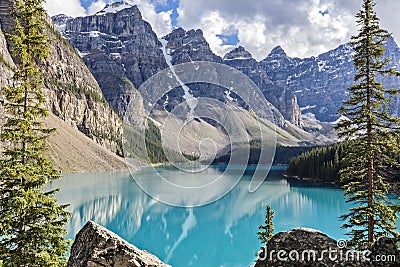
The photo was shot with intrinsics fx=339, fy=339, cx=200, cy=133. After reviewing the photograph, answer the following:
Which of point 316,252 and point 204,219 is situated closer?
point 316,252

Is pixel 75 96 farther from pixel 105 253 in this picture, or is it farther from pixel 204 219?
pixel 105 253

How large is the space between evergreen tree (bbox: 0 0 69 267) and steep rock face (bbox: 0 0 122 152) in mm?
131602

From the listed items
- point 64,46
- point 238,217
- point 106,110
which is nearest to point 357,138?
point 238,217

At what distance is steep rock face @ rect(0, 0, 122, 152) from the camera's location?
144625mm

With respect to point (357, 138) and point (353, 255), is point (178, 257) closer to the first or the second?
point (357, 138)

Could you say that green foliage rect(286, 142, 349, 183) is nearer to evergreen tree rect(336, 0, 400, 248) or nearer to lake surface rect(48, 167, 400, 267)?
lake surface rect(48, 167, 400, 267)

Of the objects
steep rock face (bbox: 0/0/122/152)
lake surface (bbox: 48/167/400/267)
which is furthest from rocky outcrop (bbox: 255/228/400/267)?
steep rock face (bbox: 0/0/122/152)

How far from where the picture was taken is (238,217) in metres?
44.6

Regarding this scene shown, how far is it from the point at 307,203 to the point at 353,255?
5155 cm

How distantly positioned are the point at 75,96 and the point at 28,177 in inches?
6126

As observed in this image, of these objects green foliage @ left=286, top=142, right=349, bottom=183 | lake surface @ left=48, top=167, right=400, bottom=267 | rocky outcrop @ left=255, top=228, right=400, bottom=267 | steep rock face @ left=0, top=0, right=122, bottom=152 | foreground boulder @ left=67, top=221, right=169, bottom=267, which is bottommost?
lake surface @ left=48, top=167, right=400, bottom=267

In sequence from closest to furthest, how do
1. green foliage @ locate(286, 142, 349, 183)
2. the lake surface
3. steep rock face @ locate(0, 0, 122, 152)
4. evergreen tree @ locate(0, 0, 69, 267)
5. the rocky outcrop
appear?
the rocky outcrop, evergreen tree @ locate(0, 0, 69, 267), the lake surface, green foliage @ locate(286, 142, 349, 183), steep rock face @ locate(0, 0, 122, 152)

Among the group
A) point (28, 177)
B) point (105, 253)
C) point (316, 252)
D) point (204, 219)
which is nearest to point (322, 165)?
point (204, 219)

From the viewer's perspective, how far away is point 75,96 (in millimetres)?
155500
